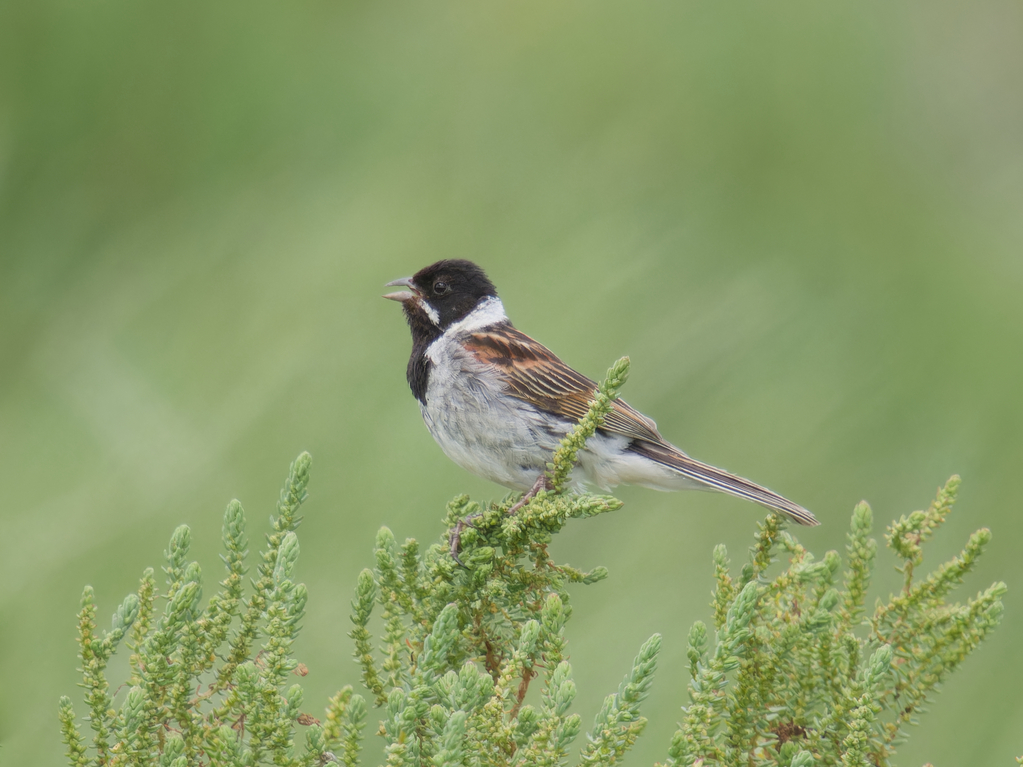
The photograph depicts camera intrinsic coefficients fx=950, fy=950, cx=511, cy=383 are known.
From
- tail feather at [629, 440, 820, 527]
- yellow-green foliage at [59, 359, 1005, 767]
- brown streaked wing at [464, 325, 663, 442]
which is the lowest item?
yellow-green foliage at [59, 359, 1005, 767]

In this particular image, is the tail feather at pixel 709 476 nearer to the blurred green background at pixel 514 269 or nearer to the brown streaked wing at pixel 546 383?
the brown streaked wing at pixel 546 383

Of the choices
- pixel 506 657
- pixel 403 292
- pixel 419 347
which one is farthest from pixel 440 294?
pixel 506 657

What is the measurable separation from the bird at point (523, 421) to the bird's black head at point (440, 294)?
0.54 ft

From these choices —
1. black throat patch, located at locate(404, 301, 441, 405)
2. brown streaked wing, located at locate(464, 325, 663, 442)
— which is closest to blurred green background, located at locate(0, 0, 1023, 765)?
black throat patch, located at locate(404, 301, 441, 405)

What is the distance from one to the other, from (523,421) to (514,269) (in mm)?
1603

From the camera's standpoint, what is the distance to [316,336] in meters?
4.08

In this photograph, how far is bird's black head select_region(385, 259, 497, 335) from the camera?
338 centimetres

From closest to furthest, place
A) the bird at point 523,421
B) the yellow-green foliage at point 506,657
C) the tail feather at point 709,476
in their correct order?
the yellow-green foliage at point 506,657 → the tail feather at point 709,476 → the bird at point 523,421

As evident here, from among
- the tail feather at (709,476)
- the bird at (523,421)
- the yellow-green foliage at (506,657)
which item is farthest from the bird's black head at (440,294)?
the yellow-green foliage at (506,657)

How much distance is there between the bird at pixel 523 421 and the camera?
9.70ft

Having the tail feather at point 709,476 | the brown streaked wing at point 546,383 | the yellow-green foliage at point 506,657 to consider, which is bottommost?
the yellow-green foliage at point 506,657

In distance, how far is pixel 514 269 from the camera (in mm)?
4438

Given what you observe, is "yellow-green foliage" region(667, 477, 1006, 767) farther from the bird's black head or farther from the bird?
the bird's black head

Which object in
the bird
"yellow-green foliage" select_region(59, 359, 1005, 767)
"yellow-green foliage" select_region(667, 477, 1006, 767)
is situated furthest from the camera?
the bird
